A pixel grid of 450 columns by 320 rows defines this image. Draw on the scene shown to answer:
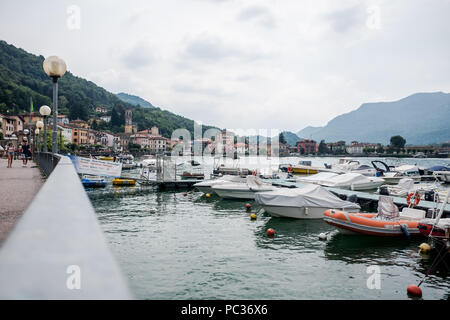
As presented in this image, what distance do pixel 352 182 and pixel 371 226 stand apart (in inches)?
823

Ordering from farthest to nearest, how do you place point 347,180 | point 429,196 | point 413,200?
point 347,180, point 429,196, point 413,200

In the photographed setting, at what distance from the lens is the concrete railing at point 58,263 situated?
99 cm

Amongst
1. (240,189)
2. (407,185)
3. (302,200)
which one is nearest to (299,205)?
(302,200)

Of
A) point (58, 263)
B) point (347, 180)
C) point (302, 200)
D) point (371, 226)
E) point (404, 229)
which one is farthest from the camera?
point (347, 180)

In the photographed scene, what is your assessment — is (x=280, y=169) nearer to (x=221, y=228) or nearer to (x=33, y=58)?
(x=221, y=228)

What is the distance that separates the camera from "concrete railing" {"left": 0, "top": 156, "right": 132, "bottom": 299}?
3.24 feet

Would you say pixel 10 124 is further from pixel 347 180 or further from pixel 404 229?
pixel 404 229

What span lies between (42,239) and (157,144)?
15599 centimetres

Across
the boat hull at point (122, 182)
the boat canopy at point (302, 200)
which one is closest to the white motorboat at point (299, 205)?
the boat canopy at point (302, 200)

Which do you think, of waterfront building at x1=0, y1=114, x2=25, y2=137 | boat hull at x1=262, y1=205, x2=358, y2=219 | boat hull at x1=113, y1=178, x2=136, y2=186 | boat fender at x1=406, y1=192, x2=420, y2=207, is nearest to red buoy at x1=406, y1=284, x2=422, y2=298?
boat fender at x1=406, y1=192, x2=420, y2=207

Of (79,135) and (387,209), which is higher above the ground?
(79,135)

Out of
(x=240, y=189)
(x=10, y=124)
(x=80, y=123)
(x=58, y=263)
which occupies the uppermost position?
(x=80, y=123)

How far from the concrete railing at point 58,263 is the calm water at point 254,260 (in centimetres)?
844

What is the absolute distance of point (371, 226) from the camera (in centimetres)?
1462
